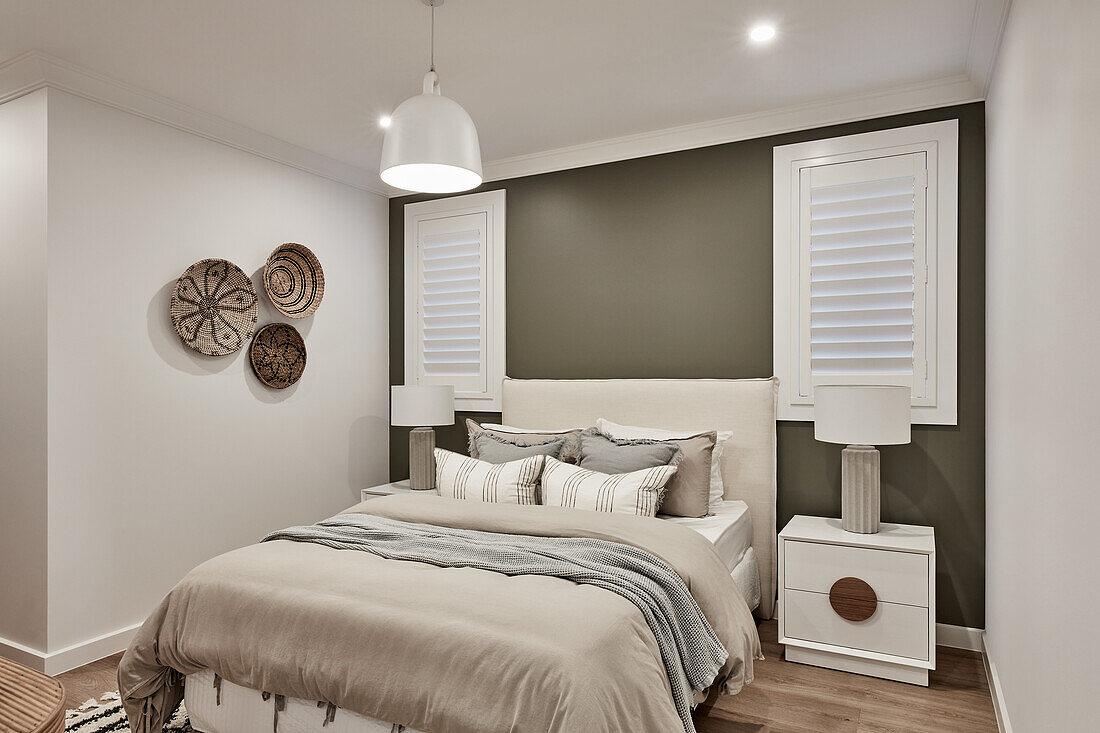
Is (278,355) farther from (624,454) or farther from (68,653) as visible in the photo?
(624,454)

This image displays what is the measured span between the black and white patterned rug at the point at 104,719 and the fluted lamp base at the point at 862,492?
2.92m

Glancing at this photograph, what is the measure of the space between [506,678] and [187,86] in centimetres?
318

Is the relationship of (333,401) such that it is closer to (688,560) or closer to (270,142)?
(270,142)

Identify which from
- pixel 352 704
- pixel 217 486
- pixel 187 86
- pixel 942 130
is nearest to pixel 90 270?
pixel 187 86

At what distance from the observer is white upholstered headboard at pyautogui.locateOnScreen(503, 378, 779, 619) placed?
3.72 m

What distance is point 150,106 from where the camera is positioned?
3533 mm

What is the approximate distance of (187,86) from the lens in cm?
343

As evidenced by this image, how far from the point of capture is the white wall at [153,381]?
3197mm

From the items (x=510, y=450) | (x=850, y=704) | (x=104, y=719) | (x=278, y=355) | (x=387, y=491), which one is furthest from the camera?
(x=387, y=491)

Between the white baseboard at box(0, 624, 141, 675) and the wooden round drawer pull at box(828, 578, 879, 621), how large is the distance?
11.1 ft

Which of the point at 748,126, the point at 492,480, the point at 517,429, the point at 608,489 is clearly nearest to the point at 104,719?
the point at 492,480

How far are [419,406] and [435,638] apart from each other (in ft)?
8.04

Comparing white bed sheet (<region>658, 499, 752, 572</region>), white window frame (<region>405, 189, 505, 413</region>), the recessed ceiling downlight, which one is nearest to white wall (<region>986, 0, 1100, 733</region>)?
the recessed ceiling downlight

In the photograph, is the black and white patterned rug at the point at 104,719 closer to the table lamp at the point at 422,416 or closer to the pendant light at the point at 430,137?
the table lamp at the point at 422,416
